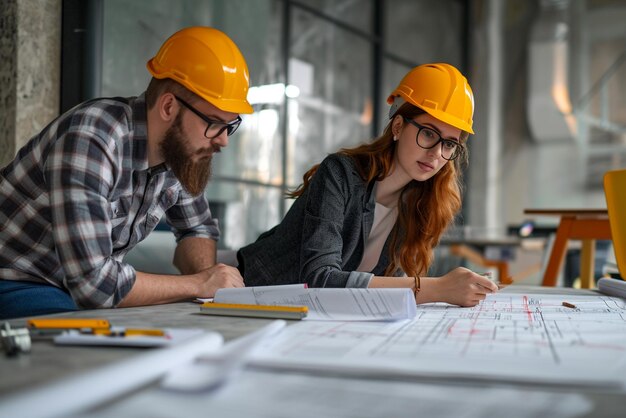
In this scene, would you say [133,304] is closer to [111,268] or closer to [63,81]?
[111,268]

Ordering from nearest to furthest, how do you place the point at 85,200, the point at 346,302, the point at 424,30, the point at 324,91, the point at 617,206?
the point at 346,302
the point at 85,200
the point at 617,206
the point at 324,91
the point at 424,30

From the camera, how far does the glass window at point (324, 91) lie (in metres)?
4.78

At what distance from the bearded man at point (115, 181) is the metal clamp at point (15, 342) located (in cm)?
53

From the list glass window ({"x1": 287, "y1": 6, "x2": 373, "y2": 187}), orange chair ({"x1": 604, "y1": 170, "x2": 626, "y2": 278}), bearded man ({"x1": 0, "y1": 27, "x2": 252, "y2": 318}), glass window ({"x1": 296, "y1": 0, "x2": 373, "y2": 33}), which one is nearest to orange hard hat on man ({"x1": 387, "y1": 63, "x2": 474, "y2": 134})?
bearded man ({"x1": 0, "y1": 27, "x2": 252, "y2": 318})

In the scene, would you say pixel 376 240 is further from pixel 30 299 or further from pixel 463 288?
pixel 30 299

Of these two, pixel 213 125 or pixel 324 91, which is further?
pixel 324 91

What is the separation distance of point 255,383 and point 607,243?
4.69 metres

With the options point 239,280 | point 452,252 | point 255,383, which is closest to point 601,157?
point 452,252

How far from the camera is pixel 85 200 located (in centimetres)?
127

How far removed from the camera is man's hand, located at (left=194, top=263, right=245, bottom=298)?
1.40 metres

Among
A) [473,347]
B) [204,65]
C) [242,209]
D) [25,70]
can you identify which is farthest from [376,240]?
[242,209]

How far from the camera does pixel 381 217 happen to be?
6.31 ft

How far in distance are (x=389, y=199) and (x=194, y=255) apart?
613mm

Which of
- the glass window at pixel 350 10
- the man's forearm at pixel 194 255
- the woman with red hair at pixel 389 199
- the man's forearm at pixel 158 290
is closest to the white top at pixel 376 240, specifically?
the woman with red hair at pixel 389 199
